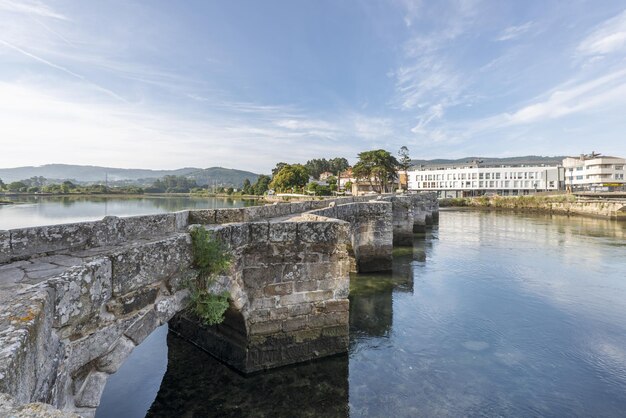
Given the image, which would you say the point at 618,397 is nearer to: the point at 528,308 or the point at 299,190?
the point at 528,308

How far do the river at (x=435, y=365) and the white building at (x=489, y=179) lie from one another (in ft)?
241

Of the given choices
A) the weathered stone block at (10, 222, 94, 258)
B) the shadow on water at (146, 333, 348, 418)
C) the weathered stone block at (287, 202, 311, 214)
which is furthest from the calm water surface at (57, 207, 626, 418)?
the weathered stone block at (287, 202, 311, 214)

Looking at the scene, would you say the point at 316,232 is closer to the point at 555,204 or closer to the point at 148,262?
the point at 148,262

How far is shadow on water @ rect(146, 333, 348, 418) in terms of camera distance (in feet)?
19.6

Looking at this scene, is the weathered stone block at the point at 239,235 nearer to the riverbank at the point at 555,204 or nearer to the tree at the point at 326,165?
the riverbank at the point at 555,204

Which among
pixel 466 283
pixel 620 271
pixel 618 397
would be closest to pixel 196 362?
pixel 618 397

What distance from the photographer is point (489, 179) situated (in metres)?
81.2

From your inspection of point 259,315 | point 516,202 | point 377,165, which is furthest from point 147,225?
point 516,202

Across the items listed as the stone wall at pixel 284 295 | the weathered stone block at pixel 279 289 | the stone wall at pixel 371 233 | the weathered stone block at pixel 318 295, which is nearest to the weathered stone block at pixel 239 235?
the stone wall at pixel 284 295

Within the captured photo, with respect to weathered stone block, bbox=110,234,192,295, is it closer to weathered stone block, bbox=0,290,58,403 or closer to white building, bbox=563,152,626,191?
weathered stone block, bbox=0,290,58,403

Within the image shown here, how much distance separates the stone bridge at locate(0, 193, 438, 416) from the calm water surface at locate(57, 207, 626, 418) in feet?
2.09

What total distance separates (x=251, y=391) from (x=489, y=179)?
8683cm

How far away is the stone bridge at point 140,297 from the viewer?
248 centimetres

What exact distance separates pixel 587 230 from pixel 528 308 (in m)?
26.4
